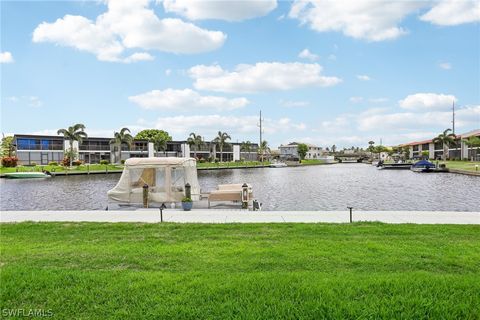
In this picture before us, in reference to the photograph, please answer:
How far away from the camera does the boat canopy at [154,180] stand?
19.5 m

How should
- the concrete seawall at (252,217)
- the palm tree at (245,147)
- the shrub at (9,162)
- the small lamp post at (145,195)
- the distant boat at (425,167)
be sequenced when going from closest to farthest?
1. the concrete seawall at (252,217)
2. the small lamp post at (145,195)
3. the distant boat at (425,167)
4. the shrub at (9,162)
5. the palm tree at (245,147)

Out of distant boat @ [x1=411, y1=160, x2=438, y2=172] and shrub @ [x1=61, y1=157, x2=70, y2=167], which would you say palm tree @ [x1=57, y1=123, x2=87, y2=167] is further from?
distant boat @ [x1=411, y1=160, x2=438, y2=172]

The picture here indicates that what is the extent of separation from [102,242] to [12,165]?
74909 mm

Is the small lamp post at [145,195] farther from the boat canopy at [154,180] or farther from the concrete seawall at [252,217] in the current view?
the concrete seawall at [252,217]

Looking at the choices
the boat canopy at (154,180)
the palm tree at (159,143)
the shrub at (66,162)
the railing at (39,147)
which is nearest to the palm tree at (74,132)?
the shrub at (66,162)

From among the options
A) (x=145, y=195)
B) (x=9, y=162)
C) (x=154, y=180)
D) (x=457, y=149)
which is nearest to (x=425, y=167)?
(x=457, y=149)

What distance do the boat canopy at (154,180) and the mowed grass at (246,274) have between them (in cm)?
909

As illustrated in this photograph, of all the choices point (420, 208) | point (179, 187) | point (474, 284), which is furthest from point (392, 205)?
point (474, 284)

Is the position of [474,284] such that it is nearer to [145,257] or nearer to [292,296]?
[292,296]

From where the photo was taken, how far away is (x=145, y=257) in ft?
24.7

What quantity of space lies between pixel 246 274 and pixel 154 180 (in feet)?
47.5

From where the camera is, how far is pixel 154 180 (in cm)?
1983

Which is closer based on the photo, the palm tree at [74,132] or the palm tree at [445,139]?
the palm tree at [74,132]

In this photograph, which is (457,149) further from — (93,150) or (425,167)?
(93,150)
